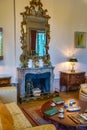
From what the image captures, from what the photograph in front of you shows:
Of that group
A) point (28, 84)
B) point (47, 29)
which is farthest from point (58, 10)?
point (28, 84)

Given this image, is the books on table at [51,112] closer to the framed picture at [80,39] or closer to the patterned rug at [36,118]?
the patterned rug at [36,118]

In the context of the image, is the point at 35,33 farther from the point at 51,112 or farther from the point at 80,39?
the point at 51,112

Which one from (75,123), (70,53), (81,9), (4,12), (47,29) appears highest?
(81,9)

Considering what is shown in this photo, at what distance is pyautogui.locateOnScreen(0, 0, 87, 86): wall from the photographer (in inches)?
194

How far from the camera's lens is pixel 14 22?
4.95 meters

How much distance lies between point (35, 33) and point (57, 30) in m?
A: 0.92

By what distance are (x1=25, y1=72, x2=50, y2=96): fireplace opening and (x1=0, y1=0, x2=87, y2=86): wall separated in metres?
0.42

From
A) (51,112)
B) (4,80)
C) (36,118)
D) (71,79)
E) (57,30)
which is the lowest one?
(36,118)

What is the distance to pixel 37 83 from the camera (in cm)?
552

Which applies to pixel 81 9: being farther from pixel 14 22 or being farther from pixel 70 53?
pixel 14 22

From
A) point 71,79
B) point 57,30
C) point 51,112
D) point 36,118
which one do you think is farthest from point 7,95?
point 57,30

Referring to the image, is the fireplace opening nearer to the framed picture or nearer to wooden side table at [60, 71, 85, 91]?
wooden side table at [60, 71, 85, 91]

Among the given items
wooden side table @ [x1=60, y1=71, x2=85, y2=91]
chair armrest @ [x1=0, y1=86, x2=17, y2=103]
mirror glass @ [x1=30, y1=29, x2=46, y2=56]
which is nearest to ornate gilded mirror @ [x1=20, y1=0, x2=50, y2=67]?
mirror glass @ [x1=30, y1=29, x2=46, y2=56]

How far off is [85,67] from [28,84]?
2456 millimetres
